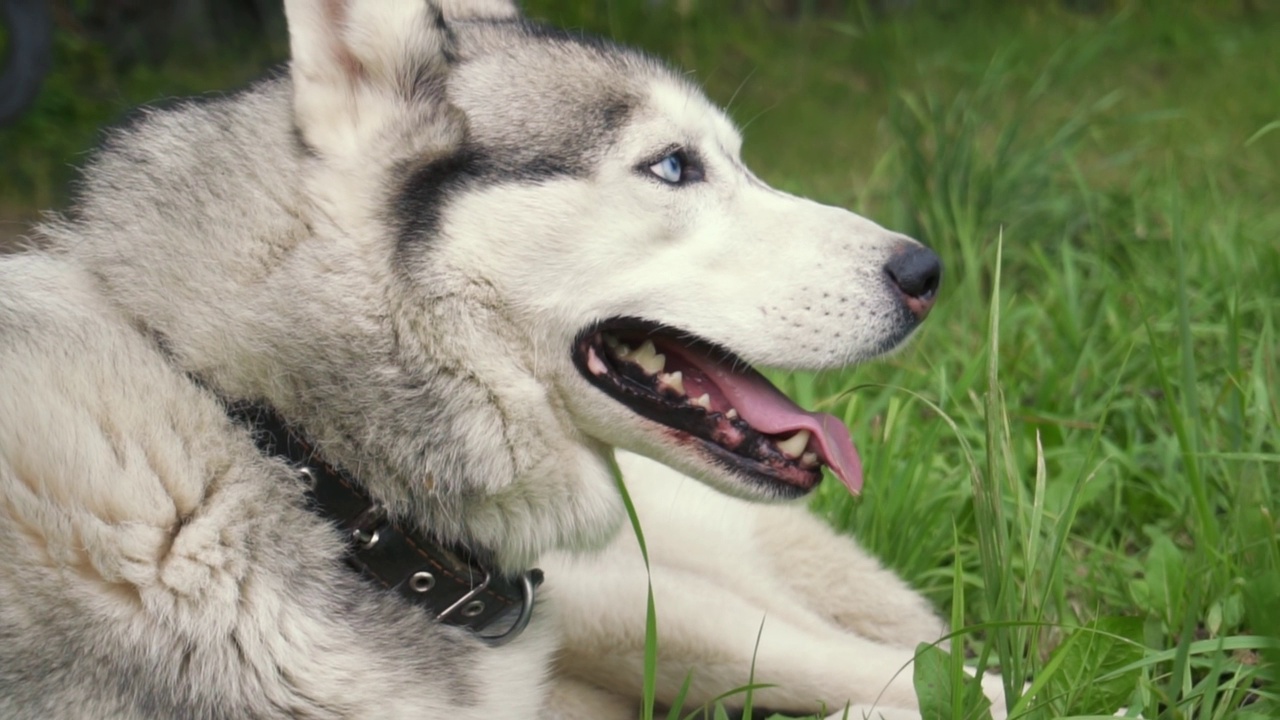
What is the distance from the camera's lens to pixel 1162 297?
377 cm

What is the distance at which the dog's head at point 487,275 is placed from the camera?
6.56ft

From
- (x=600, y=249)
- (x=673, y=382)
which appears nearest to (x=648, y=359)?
(x=673, y=382)

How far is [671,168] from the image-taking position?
7.41ft

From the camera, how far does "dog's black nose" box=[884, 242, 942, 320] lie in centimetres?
220

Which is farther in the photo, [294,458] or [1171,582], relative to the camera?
[1171,582]

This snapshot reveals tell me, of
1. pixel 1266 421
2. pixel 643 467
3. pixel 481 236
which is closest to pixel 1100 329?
pixel 1266 421

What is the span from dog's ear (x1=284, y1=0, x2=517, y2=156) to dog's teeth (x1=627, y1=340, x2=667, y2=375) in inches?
22.0

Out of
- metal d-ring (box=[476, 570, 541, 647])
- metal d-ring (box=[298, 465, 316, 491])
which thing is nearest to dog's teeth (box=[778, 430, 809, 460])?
metal d-ring (box=[476, 570, 541, 647])

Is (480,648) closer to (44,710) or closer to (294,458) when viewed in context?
(294,458)

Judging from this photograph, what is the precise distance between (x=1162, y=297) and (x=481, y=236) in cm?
252

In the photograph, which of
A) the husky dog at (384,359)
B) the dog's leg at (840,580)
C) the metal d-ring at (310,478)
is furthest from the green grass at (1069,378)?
the metal d-ring at (310,478)

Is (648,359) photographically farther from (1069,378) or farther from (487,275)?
(1069,378)

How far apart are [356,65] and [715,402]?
2.81 feet

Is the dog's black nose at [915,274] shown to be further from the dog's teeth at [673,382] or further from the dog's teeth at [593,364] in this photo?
the dog's teeth at [593,364]
